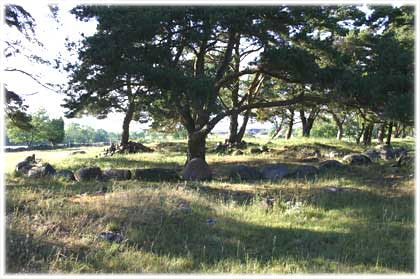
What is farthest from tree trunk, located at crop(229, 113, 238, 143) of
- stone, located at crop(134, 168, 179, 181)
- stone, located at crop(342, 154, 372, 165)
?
stone, located at crop(134, 168, 179, 181)

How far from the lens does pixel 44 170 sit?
48.2 feet

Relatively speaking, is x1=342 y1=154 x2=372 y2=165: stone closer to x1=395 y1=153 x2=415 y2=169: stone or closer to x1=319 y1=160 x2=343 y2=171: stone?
x1=319 y1=160 x2=343 y2=171: stone

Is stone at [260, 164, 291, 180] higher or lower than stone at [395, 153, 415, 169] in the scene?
lower

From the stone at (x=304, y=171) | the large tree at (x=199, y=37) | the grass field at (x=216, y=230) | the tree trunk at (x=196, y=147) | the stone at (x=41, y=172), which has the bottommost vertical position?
the grass field at (x=216, y=230)

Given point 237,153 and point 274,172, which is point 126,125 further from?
point 274,172

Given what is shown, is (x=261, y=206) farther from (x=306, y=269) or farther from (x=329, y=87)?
(x=329, y=87)

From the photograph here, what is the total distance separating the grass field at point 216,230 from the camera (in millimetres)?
5266

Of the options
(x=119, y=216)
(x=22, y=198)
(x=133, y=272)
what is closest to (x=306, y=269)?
(x=133, y=272)

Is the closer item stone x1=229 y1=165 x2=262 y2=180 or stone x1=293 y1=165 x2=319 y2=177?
stone x1=293 y1=165 x2=319 y2=177

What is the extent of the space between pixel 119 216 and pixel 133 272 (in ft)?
8.03

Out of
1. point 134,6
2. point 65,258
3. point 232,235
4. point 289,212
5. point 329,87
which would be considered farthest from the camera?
point 134,6

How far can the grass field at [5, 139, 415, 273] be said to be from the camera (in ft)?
17.3

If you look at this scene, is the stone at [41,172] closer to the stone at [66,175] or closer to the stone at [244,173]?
the stone at [66,175]

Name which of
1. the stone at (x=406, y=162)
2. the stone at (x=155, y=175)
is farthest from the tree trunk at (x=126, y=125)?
the stone at (x=406, y=162)
